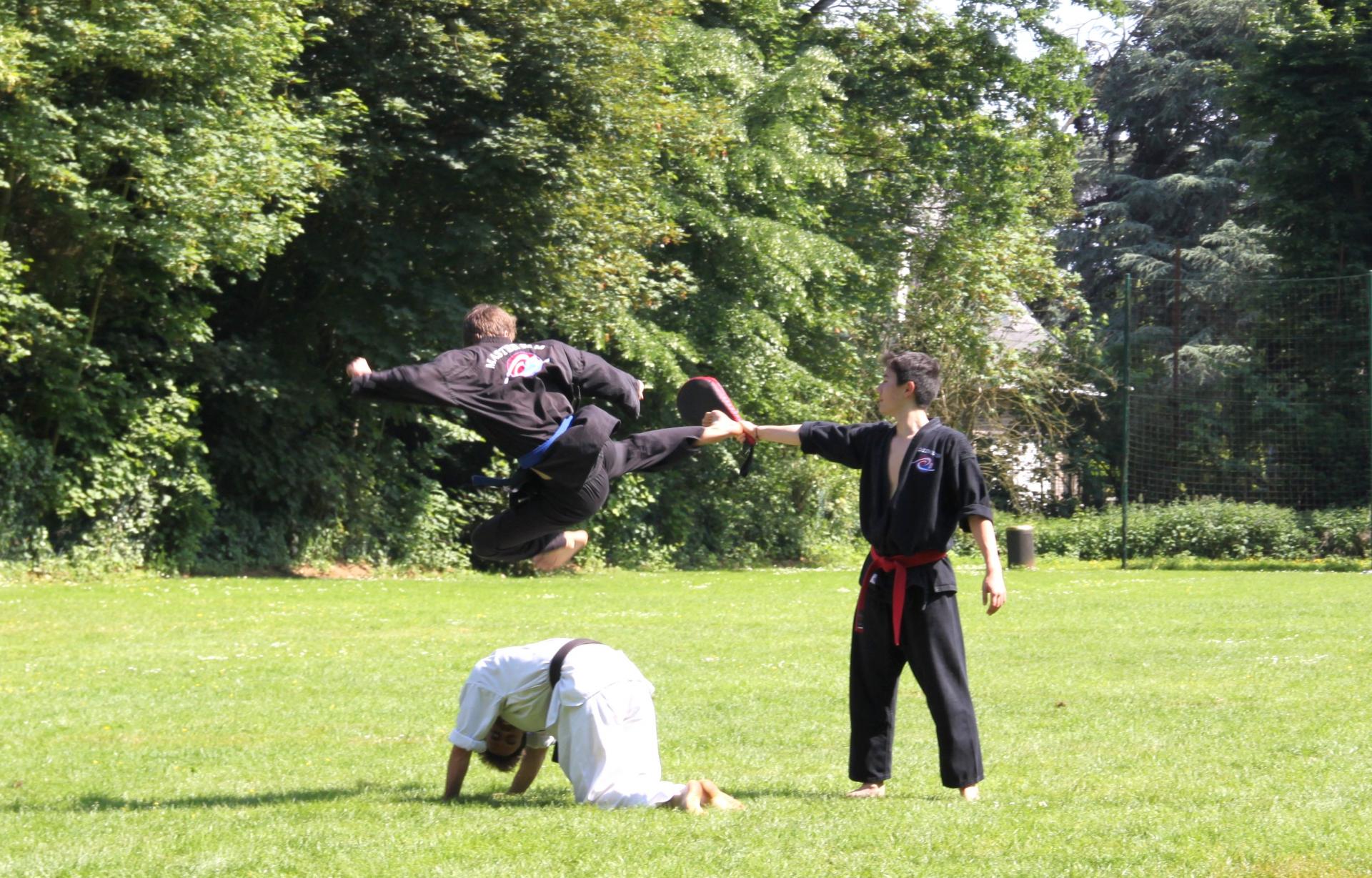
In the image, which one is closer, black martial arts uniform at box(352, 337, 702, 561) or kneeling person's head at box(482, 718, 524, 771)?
kneeling person's head at box(482, 718, 524, 771)

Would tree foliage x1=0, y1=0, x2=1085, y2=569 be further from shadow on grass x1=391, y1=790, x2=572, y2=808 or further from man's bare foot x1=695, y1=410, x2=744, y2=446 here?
shadow on grass x1=391, y1=790, x2=572, y2=808

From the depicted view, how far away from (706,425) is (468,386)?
Result: 1.52 metres

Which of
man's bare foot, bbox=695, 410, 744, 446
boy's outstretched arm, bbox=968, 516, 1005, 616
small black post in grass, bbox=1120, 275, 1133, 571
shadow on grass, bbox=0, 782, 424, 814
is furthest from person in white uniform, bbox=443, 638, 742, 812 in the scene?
small black post in grass, bbox=1120, 275, 1133, 571

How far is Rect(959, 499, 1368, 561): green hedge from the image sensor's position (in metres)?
28.4

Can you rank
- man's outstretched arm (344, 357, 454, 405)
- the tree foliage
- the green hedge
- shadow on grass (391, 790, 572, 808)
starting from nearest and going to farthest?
shadow on grass (391, 790, 572, 808)
man's outstretched arm (344, 357, 454, 405)
the tree foliage
the green hedge

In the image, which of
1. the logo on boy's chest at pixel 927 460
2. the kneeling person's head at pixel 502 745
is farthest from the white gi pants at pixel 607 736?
the logo on boy's chest at pixel 927 460

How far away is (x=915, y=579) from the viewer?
7301 millimetres

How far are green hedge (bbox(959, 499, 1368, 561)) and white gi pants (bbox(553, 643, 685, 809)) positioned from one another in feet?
81.2

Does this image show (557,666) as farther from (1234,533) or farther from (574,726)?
(1234,533)

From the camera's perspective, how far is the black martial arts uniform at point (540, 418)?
7.60 meters

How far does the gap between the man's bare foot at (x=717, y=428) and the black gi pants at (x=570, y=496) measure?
0.06 metres

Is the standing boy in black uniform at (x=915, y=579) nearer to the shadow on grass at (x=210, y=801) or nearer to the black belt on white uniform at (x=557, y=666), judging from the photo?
the black belt on white uniform at (x=557, y=666)

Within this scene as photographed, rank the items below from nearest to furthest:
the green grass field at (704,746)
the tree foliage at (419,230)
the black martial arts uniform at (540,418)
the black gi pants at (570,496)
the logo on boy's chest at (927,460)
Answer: the green grass field at (704,746), the logo on boy's chest at (927,460), the black martial arts uniform at (540,418), the black gi pants at (570,496), the tree foliage at (419,230)

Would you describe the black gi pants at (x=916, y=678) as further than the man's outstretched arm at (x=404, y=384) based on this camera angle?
No
